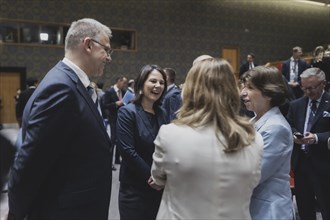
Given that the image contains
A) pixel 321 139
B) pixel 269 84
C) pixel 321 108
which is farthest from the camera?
pixel 321 108

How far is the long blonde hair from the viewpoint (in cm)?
146

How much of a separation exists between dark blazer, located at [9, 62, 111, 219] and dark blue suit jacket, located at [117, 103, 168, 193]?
75 centimetres

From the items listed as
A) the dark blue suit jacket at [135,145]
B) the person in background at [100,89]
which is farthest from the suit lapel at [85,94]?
the person in background at [100,89]

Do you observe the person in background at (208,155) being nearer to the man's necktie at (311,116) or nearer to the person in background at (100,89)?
the man's necktie at (311,116)

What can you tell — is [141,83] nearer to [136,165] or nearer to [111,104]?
[136,165]

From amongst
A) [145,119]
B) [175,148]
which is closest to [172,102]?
[145,119]

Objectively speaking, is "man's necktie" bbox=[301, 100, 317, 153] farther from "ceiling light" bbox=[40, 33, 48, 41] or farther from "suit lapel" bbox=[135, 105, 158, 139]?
"ceiling light" bbox=[40, 33, 48, 41]

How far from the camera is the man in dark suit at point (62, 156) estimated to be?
1.56 meters

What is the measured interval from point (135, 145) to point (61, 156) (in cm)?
99

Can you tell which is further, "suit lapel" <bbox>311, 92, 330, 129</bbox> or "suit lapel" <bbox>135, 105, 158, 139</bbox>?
"suit lapel" <bbox>311, 92, 330, 129</bbox>

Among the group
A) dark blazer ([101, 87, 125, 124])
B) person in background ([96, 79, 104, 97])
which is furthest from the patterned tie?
dark blazer ([101, 87, 125, 124])

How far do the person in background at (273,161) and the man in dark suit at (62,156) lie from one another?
76 cm

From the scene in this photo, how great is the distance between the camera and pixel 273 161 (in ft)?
5.92

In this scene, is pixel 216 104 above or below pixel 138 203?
above
